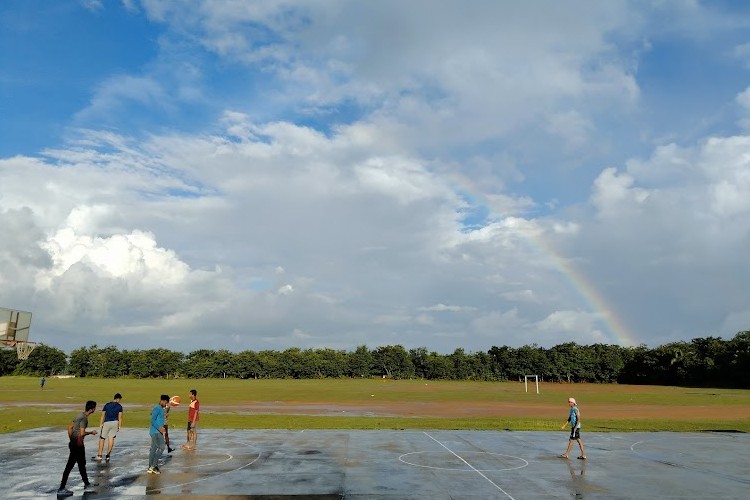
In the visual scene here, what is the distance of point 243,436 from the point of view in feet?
91.6

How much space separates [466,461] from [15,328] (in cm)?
2966

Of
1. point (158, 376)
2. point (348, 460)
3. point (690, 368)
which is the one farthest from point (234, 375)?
point (348, 460)

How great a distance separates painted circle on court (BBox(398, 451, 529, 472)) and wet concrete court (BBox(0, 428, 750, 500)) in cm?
4

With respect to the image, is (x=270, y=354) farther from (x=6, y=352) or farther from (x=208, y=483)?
(x=208, y=483)

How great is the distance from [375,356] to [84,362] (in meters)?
80.8

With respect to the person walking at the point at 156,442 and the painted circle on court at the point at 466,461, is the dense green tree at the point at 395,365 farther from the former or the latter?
the person walking at the point at 156,442

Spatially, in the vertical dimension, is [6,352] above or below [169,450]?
above

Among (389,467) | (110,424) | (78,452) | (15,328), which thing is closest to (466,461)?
(389,467)

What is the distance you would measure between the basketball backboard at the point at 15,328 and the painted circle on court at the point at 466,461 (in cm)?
2567

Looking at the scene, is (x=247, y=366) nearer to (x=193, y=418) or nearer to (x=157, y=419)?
(x=193, y=418)

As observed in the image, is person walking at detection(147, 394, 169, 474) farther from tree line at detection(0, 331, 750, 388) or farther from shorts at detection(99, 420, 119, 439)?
tree line at detection(0, 331, 750, 388)

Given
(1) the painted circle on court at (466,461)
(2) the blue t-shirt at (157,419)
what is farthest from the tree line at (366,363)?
(2) the blue t-shirt at (157,419)

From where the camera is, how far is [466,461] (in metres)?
21.1

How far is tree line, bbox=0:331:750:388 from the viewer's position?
443ft
